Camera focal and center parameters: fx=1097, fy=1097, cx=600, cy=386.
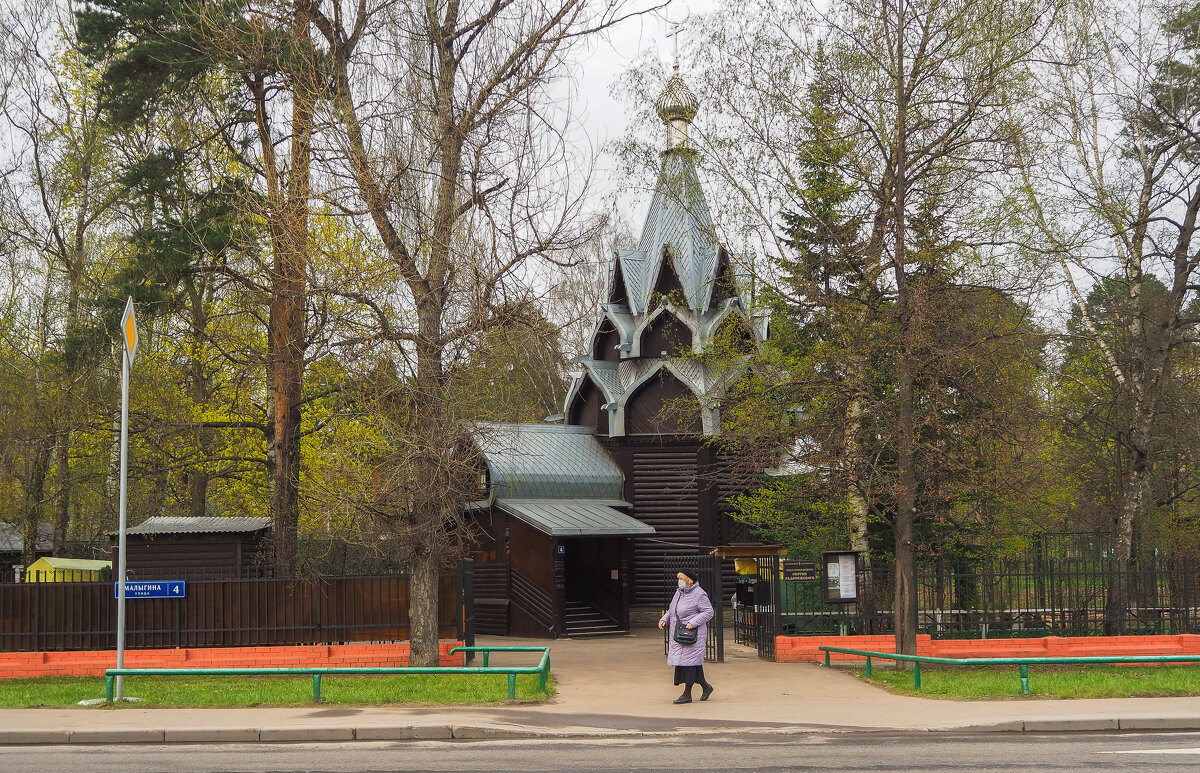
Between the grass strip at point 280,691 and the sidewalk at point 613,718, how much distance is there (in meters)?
0.48

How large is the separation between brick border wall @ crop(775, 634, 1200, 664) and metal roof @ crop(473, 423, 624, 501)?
951 cm

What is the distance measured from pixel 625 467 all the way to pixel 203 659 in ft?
46.7

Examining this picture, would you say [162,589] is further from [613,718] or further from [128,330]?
[613,718]

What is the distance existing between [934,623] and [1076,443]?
55.2 feet

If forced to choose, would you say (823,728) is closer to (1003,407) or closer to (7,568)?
(1003,407)

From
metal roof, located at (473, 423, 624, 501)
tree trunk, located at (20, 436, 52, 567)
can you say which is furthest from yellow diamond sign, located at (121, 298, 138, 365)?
tree trunk, located at (20, 436, 52, 567)

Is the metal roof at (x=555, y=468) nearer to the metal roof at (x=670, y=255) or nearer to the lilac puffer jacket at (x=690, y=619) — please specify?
the metal roof at (x=670, y=255)

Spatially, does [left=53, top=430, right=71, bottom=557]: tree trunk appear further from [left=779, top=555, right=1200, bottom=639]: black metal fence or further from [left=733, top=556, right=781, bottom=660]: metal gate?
[left=779, top=555, right=1200, bottom=639]: black metal fence

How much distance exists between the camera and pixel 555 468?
1163 inches

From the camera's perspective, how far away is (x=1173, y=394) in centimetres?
3036

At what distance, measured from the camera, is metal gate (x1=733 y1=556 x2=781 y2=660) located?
66.5 feet

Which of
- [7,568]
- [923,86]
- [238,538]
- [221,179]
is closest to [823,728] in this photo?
[923,86]

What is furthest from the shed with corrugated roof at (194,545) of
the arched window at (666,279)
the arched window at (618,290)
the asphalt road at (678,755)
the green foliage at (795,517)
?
the arched window at (666,279)

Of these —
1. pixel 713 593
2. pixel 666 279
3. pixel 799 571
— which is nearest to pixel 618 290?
pixel 666 279
